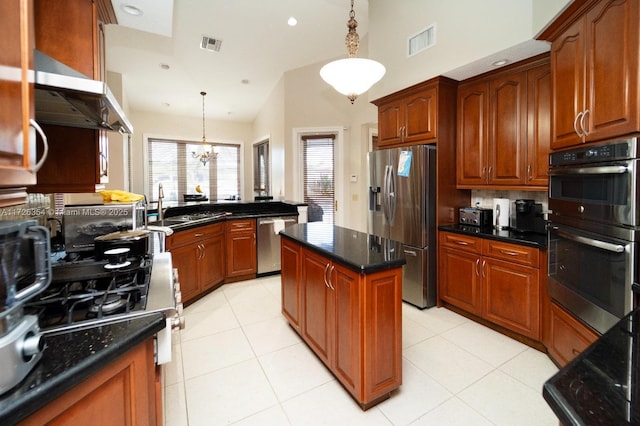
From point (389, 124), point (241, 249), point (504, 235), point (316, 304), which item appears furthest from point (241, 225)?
→ point (504, 235)

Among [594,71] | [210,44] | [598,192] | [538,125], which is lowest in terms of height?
[598,192]

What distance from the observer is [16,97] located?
0.78 m

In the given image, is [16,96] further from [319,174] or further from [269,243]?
[319,174]

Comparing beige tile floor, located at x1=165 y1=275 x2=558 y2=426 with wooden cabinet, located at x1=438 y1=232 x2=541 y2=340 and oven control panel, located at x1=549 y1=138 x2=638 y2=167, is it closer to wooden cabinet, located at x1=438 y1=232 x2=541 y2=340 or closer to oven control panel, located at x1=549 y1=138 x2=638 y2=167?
wooden cabinet, located at x1=438 y1=232 x2=541 y2=340

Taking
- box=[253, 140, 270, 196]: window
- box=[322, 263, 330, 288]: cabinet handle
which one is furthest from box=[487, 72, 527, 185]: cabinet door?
box=[253, 140, 270, 196]: window

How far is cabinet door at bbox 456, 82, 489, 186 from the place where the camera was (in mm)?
2996

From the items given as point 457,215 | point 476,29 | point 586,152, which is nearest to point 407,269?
point 457,215

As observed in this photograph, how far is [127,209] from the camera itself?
7.20ft

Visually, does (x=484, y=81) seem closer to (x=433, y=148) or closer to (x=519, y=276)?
(x=433, y=148)

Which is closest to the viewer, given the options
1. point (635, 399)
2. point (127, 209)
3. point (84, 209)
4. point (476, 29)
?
point (635, 399)

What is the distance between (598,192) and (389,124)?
7.54ft

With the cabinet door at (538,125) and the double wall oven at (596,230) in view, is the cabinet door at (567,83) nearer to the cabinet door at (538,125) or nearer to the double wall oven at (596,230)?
the double wall oven at (596,230)

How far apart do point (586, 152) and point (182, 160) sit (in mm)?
7554

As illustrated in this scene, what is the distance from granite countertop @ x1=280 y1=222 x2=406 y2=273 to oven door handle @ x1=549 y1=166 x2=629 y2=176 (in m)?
1.16
